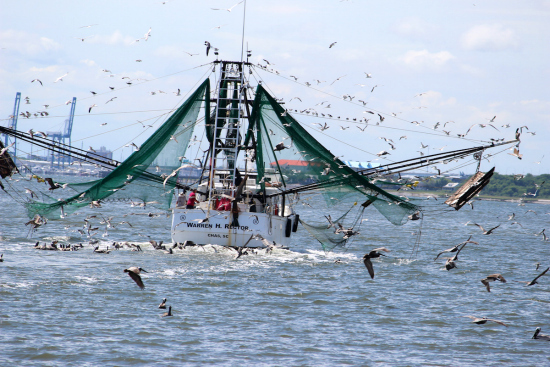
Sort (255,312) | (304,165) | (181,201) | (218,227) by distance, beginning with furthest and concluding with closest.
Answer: (181,201), (218,227), (304,165), (255,312)

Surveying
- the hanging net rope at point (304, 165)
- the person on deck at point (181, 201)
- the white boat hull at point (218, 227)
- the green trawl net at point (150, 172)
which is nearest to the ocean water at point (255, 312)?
the white boat hull at point (218, 227)

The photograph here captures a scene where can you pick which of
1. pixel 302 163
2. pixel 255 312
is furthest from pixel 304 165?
pixel 255 312

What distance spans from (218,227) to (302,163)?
3598 millimetres

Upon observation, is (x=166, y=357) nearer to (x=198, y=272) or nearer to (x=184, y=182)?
(x=198, y=272)

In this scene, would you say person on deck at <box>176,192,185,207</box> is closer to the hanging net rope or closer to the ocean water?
the ocean water

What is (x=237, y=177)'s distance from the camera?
2358 centimetres

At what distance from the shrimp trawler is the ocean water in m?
1.30

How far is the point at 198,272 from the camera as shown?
63.2ft

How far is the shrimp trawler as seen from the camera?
62.4ft

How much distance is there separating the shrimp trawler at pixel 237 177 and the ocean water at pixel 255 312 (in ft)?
4.26

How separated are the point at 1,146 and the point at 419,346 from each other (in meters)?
12.1

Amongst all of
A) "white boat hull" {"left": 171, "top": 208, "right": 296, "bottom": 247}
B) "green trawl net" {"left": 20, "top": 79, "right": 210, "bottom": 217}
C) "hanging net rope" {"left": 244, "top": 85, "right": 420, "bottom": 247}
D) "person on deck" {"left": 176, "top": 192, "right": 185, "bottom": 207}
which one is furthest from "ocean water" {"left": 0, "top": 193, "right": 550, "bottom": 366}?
"hanging net rope" {"left": 244, "top": 85, "right": 420, "bottom": 247}

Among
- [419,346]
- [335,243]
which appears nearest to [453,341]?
[419,346]

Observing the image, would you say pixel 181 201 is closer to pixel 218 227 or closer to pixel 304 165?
pixel 218 227
